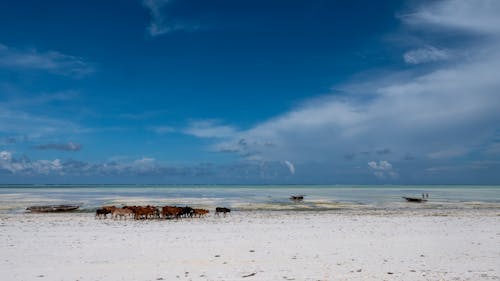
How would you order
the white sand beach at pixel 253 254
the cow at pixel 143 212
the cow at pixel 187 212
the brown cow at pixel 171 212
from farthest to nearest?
the cow at pixel 187 212, the brown cow at pixel 171 212, the cow at pixel 143 212, the white sand beach at pixel 253 254

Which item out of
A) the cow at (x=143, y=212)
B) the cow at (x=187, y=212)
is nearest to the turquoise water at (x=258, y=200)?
the cow at (x=187, y=212)

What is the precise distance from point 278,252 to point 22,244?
918 cm

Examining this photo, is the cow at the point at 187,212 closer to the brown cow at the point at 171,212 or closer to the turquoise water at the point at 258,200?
the brown cow at the point at 171,212

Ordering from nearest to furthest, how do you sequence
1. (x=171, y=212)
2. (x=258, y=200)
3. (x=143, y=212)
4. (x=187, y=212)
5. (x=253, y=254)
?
(x=253, y=254) < (x=143, y=212) < (x=171, y=212) < (x=187, y=212) < (x=258, y=200)

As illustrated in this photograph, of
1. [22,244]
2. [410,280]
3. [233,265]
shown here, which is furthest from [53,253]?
[410,280]

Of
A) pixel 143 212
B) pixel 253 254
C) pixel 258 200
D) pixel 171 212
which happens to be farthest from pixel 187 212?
pixel 258 200

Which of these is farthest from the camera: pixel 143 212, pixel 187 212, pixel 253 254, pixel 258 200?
pixel 258 200

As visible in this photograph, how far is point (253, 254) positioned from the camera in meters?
12.5

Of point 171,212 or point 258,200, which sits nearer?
point 171,212

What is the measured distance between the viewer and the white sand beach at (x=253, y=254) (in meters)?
9.93

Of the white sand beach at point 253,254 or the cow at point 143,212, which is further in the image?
the cow at point 143,212

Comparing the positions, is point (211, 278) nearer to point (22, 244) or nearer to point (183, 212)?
point (22, 244)

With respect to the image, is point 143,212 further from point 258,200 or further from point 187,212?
point 258,200

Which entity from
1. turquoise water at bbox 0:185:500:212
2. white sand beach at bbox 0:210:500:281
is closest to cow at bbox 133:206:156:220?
white sand beach at bbox 0:210:500:281
